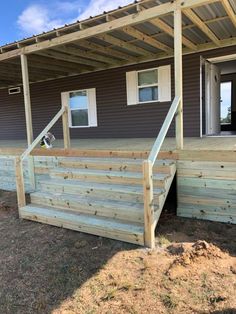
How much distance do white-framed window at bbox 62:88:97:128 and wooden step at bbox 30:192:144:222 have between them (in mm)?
4451

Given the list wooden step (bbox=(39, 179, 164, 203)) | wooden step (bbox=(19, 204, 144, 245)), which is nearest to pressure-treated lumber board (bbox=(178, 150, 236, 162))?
wooden step (bbox=(39, 179, 164, 203))

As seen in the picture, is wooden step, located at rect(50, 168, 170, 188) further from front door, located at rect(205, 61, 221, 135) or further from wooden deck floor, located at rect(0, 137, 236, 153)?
front door, located at rect(205, 61, 221, 135)

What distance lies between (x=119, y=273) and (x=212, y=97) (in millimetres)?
5649

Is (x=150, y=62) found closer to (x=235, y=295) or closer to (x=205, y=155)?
(x=205, y=155)

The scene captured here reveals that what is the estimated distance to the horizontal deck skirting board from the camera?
12.9 ft

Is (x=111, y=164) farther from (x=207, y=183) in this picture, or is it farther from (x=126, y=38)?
(x=126, y=38)

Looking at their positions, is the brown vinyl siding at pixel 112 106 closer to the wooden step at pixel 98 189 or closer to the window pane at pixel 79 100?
the window pane at pixel 79 100

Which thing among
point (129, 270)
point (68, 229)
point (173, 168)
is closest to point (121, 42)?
point (173, 168)

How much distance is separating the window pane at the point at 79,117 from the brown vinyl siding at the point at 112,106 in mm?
203

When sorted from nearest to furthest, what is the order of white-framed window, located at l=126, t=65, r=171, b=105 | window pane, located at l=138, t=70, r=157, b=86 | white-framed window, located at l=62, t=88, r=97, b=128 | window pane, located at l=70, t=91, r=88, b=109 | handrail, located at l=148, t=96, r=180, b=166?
handrail, located at l=148, t=96, r=180, b=166, white-framed window, located at l=126, t=65, r=171, b=105, window pane, located at l=138, t=70, r=157, b=86, white-framed window, located at l=62, t=88, r=97, b=128, window pane, located at l=70, t=91, r=88, b=109

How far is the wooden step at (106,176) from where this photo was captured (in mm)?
4055

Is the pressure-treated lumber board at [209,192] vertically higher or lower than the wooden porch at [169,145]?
lower

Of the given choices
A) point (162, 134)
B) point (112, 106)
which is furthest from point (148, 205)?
point (112, 106)

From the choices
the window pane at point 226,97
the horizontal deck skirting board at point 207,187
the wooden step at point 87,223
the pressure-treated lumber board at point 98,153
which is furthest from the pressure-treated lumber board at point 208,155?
the window pane at point 226,97
